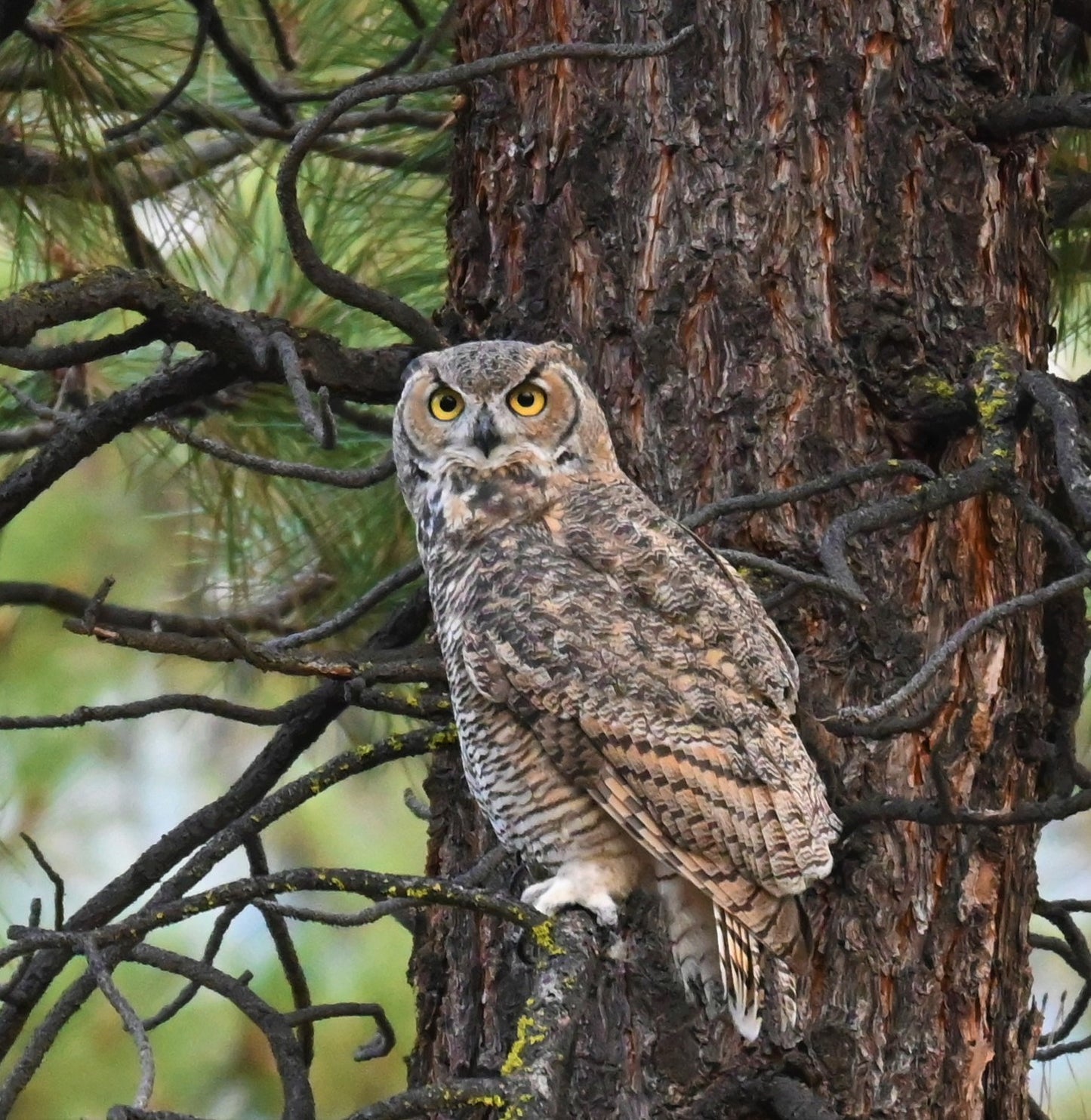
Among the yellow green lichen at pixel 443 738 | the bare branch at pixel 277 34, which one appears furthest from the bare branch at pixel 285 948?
the bare branch at pixel 277 34

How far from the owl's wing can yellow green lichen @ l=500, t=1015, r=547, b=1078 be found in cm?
65

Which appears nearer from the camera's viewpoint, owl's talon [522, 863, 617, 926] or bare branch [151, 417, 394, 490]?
owl's talon [522, 863, 617, 926]

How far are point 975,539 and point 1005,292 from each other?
1.39 feet

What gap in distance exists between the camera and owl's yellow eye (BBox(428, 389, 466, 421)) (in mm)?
2531

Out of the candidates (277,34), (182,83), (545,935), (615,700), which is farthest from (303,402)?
(277,34)

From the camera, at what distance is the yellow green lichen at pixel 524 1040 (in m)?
1.61

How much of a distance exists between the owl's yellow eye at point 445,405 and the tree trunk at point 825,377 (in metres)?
0.28

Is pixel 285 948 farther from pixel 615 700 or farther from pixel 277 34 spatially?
pixel 277 34

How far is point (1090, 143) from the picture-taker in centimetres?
A: 367

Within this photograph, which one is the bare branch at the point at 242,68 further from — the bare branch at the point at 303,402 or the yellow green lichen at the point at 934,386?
the yellow green lichen at the point at 934,386

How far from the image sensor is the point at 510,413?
2539mm

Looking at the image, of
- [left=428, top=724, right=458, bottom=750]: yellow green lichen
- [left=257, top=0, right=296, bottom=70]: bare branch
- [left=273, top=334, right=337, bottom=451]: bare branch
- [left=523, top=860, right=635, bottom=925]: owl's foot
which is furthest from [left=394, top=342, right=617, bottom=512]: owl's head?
A: [left=257, top=0, right=296, bottom=70]: bare branch

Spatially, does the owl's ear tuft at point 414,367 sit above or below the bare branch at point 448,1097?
above

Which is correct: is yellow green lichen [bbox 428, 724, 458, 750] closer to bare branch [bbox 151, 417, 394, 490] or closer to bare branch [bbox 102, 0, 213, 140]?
bare branch [bbox 151, 417, 394, 490]
